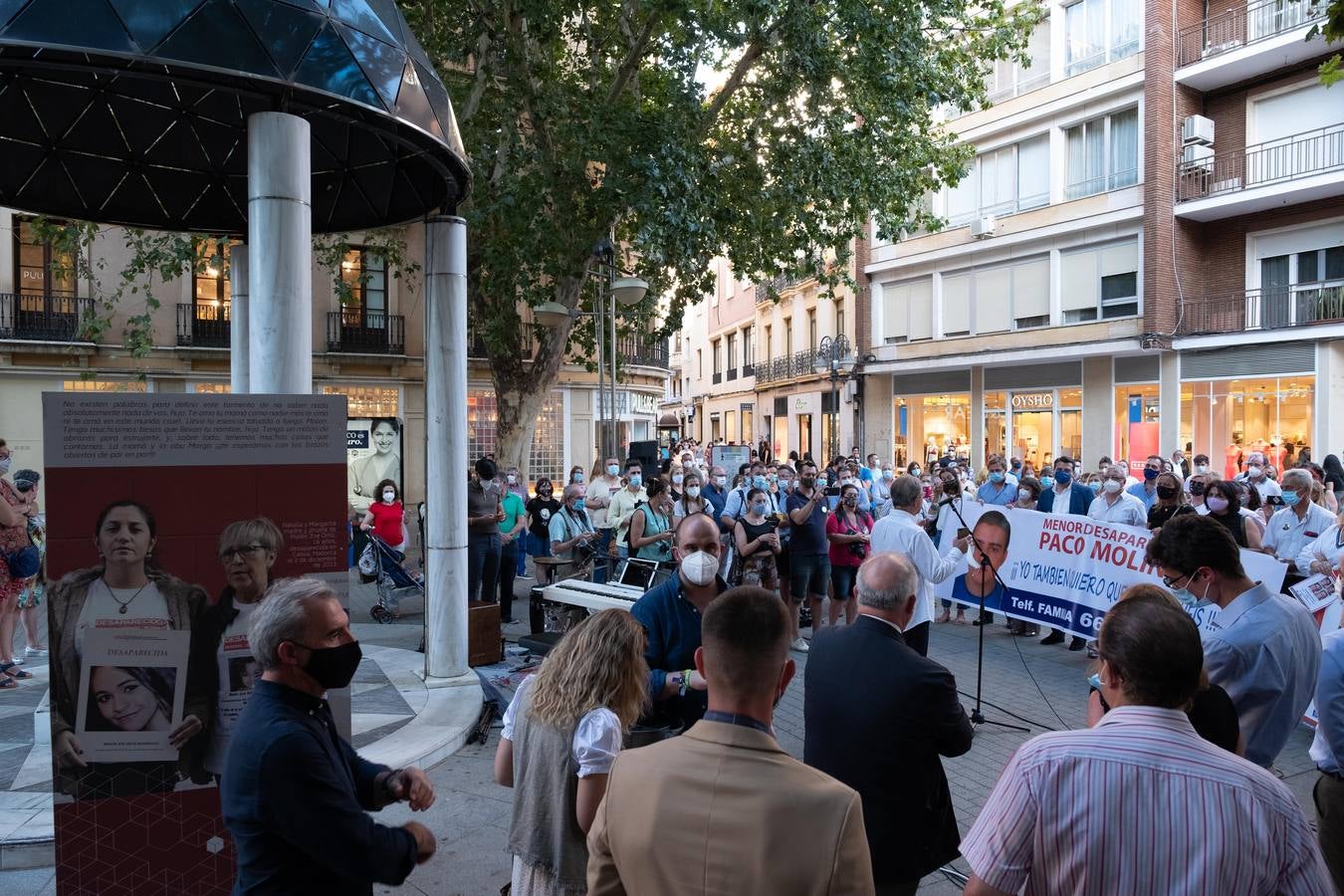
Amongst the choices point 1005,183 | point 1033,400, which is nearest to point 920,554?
point 1033,400

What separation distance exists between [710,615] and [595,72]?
15.3 meters

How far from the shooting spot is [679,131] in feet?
44.0

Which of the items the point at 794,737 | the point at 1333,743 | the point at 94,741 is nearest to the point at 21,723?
the point at 94,741

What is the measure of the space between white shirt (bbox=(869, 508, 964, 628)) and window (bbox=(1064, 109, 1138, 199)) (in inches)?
904

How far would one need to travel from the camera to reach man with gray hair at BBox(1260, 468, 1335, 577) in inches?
327

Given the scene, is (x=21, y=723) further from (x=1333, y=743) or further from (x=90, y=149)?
(x=1333, y=743)

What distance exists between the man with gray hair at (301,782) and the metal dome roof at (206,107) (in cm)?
372

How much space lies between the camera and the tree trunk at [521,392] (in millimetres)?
16688

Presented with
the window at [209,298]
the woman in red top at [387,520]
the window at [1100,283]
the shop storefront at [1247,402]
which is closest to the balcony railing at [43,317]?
the window at [209,298]

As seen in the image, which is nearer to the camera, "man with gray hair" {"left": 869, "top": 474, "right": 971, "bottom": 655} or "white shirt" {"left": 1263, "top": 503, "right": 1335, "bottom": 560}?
"man with gray hair" {"left": 869, "top": 474, "right": 971, "bottom": 655}

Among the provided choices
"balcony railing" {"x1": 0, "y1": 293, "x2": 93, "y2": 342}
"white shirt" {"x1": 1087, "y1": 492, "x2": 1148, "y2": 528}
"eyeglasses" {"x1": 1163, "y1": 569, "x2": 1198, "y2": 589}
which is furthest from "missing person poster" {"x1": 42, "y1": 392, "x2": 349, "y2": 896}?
"balcony railing" {"x1": 0, "y1": 293, "x2": 93, "y2": 342}

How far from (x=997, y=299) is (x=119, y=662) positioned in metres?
28.9

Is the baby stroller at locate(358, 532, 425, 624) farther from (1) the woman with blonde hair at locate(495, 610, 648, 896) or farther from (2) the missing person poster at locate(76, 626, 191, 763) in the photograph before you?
(1) the woman with blonde hair at locate(495, 610, 648, 896)

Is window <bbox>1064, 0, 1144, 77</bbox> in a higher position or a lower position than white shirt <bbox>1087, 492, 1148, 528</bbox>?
higher
